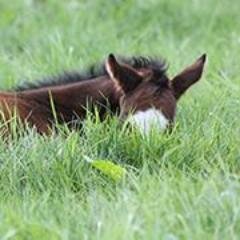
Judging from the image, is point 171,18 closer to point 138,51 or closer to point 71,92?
point 138,51

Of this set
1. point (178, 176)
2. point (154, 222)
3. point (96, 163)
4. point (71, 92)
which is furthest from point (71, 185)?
point (71, 92)

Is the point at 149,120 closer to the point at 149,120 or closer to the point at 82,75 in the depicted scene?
the point at 149,120

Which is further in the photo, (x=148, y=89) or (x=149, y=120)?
(x=148, y=89)

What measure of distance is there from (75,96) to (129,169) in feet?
3.82

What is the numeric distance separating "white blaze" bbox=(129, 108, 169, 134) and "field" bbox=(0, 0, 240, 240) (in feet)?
0.26

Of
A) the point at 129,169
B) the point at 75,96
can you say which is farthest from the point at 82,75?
the point at 129,169

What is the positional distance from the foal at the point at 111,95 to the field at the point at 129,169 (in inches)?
5.5

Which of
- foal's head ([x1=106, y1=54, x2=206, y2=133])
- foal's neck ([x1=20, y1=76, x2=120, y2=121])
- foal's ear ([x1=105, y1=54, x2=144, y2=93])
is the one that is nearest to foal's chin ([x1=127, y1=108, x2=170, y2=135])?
foal's head ([x1=106, y1=54, x2=206, y2=133])

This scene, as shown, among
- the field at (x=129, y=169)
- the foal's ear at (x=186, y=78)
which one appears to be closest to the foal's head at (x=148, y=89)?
the foal's ear at (x=186, y=78)

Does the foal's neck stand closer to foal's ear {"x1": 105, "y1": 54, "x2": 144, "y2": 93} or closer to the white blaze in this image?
foal's ear {"x1": 105, "y1": 54, "x2": 144, "y2": 93}

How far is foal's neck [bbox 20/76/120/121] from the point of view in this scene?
257 inches

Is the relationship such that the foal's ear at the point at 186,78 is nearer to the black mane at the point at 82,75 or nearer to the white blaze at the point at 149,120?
the black mane at the point at 82,75

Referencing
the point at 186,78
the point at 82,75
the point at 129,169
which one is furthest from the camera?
the point at 82,75

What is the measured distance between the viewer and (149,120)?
5988 mm
